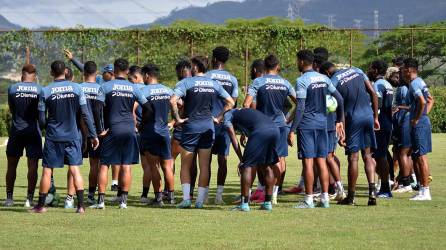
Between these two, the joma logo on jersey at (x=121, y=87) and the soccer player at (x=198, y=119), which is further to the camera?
the soccer player at (x=198, y=119)

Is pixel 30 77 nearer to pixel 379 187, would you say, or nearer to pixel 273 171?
pixel 273 171

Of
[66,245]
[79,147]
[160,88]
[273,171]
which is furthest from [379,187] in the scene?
[66,245]

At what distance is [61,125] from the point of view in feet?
45.2

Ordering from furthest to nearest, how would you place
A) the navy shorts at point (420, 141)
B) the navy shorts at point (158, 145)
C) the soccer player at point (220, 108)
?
1. the navy shorts at point (420, 141)
2. the soccer player at point (220, 108)
3. the navy shorts at point (158, 145)

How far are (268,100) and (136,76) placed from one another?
7.95ft

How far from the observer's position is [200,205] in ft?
48.0

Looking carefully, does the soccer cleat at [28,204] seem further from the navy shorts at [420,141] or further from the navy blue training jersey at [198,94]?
the navy shorts at [420,141]

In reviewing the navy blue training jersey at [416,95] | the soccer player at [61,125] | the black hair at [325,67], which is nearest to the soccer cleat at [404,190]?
the navy blue training jersey at [416,95]

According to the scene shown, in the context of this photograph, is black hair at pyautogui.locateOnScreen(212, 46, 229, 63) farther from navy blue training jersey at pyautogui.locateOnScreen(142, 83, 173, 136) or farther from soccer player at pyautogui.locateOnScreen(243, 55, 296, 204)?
navy blue training jersey at pyautogui.locateOnScreen(142, 83, 173, 136)

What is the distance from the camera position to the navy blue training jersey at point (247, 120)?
45.7 feet

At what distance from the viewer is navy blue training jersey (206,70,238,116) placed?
50.1 feet

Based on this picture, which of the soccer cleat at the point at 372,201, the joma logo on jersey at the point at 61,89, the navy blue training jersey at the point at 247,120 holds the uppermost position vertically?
the joma logo on jersey at the point at 61,89

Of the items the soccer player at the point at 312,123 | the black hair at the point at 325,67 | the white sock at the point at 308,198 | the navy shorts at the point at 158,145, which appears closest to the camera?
the soccer player at the point at 312,123

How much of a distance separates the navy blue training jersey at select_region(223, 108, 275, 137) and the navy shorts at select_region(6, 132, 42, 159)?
2748mm
